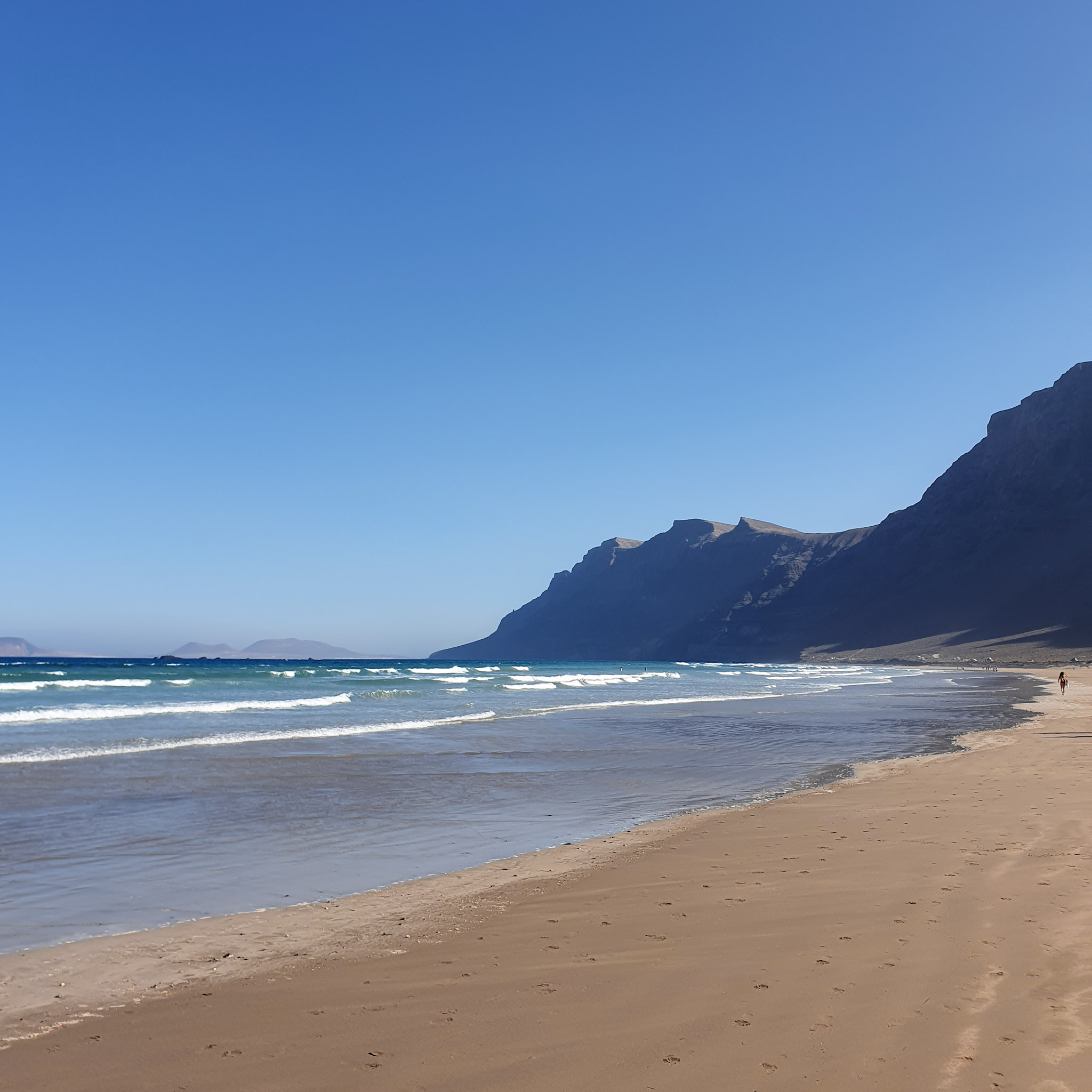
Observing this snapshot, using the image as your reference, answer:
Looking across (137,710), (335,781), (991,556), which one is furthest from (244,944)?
(991,556)

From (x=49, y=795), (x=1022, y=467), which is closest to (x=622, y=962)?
(x=49, y=795)

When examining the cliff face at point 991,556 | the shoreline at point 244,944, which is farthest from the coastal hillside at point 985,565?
the shoreline at point 244,944

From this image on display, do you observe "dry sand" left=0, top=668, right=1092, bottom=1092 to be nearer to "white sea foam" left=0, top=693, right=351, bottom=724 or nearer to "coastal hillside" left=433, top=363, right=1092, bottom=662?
"white sea foam" left=0, top=693, right=351, bottom=724

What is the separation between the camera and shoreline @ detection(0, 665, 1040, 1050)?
5160 millimetres

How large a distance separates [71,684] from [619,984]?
51421 millimetres

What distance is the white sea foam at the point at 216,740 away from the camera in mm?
17344

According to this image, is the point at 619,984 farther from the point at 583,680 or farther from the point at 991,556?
the point at 991,556

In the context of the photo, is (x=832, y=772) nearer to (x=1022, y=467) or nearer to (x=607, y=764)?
(x=607, y=764)

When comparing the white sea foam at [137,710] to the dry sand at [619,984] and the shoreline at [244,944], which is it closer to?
the shoreline at [244,944]

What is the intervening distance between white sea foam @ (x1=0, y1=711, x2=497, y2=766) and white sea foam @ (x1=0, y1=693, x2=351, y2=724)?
6905 millimetres

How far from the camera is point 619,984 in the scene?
512 cm

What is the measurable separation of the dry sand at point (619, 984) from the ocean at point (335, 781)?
1.34 m

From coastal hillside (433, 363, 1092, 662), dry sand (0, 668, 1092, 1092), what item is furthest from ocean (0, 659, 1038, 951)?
coastal hillside (433, 363, 1092, 662)

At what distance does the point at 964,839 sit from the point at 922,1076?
5.94 metres
